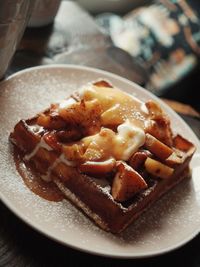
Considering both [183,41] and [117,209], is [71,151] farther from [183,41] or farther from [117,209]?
[183,41]

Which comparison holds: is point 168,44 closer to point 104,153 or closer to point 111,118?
point 111,118

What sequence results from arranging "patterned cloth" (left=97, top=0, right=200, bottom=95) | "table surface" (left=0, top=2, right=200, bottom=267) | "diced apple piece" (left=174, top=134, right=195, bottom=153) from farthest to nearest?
"patterned cloth" (left=97, top=0, right=200, bottom=95), "diced apple piece" (left=174, top=134, right=195, bottom=153), "table surface" (left=0, top=2, right=200, bottom=267)

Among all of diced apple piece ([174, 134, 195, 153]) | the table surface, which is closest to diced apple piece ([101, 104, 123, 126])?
diced apple piece ([174, 134, 195, 153])

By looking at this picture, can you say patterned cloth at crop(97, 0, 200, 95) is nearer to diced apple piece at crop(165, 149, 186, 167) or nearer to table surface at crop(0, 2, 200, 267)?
table surface at crop(0, 2, 200, 267)

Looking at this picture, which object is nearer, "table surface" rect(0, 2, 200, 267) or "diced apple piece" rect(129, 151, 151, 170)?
"table surface" rect(0, 2, 200, 267)

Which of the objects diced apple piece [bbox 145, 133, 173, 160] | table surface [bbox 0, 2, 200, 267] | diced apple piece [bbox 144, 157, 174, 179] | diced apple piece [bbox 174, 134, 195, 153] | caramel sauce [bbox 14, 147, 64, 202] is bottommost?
table surface [bbox 0, 2, 200, 267]

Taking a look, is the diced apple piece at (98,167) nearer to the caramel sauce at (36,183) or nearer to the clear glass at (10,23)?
the caramel sauce at (36,183)
